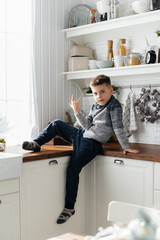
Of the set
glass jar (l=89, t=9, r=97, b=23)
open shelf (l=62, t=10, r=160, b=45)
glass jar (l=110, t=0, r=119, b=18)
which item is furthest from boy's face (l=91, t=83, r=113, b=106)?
glass jar (l=89, t=9, r=97, b=23)

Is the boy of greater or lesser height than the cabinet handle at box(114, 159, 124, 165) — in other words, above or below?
above

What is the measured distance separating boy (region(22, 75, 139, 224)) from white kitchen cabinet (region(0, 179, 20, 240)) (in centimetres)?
36

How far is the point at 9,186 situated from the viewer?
216 cm

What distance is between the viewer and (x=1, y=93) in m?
2.77

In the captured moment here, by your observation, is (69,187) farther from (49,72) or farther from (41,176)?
(49,72)

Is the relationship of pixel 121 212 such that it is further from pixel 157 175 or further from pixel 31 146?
pixel 31 146

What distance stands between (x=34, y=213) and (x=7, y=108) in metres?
0.92

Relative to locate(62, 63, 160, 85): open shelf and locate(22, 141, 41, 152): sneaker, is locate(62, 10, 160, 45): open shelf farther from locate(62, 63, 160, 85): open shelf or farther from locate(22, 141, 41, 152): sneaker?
locate(22, 141, 41, 152): sneaker

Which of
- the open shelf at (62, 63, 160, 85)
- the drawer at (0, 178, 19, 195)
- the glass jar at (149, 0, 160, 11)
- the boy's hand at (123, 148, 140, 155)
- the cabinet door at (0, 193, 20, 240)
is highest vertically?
the glass jar at (149, 0, 160, 11)

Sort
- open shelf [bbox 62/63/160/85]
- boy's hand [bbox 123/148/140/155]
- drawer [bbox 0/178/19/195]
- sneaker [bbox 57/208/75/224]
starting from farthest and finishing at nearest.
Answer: open shelf [bbox 62/63/160/85], sneaker [bbox 57/208/75/224], boy's hand [bbox 123/148/140/155], drawer [bbox 0/178/19/195]

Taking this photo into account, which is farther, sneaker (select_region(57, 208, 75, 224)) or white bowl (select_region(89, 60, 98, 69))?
white bowl (select_region(89, 60, 98, 69))

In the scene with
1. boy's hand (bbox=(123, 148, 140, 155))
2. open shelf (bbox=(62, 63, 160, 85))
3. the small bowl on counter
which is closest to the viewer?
boy's hand (bbox=(123, 148, 140, 155))

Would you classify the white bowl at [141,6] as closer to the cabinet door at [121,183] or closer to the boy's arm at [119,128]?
the boy's arm at [119,128]

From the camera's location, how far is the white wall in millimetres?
3041
